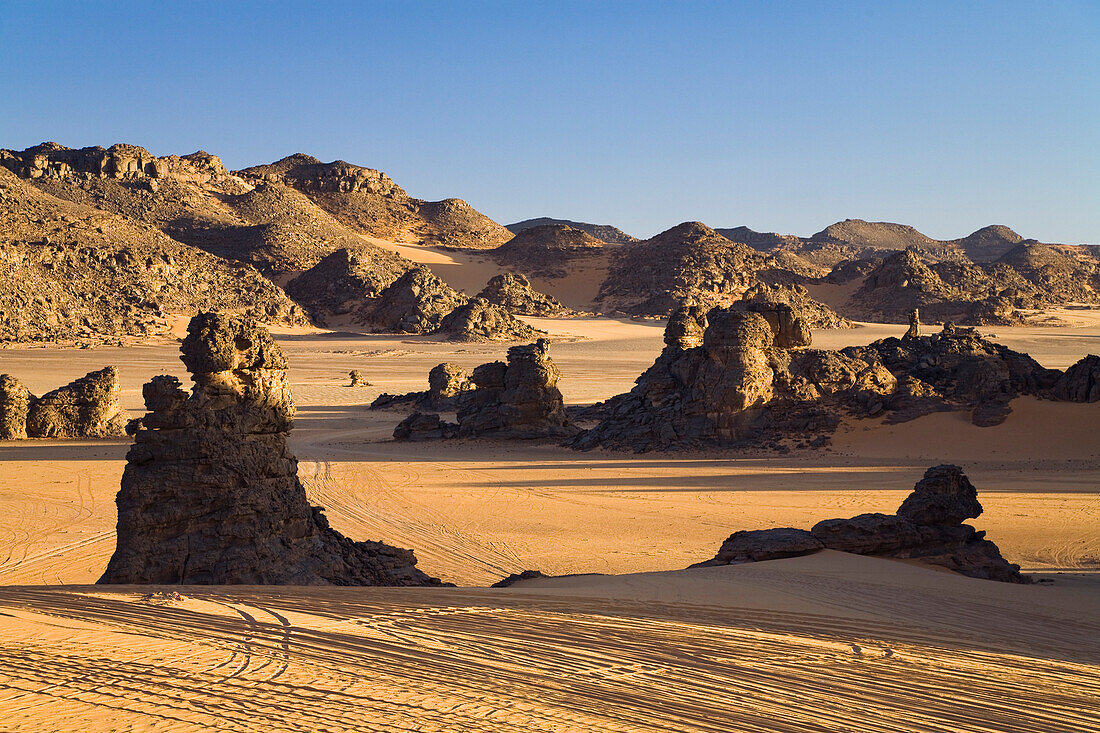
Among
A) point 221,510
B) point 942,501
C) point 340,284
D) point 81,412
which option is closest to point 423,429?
point 81,412

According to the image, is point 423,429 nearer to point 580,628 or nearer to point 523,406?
point 523,406

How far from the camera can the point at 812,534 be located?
10109 mm

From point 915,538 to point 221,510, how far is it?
7306 millimetres

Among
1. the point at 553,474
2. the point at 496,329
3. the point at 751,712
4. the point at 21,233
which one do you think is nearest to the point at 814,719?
the point at 751,712

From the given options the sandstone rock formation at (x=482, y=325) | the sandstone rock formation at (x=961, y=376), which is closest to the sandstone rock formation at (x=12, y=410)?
the sandstone rock formation at (x=961, y=376)

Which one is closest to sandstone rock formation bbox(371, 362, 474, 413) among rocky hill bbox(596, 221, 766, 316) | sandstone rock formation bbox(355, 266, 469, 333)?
sandstone rock formation bbox(355, 266, 469, 333)

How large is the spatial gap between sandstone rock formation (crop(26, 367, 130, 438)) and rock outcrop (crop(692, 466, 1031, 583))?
1933 centimetres

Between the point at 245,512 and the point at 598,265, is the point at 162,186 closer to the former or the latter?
the point at 598,265

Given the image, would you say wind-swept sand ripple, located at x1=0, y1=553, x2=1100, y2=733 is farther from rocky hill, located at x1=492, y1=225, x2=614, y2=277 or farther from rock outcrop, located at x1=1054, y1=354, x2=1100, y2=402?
rocky hill, located at x1=492, y1=225, x2=614, y2=277

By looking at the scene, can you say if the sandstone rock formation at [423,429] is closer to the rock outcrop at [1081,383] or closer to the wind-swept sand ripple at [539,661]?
the rock outcrop at [1081,383]

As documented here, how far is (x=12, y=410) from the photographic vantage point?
22609 mm

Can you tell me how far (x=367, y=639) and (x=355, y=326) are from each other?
6096 centimetres

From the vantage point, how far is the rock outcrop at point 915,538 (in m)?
9.66

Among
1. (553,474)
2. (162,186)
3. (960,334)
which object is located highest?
(162,186)
